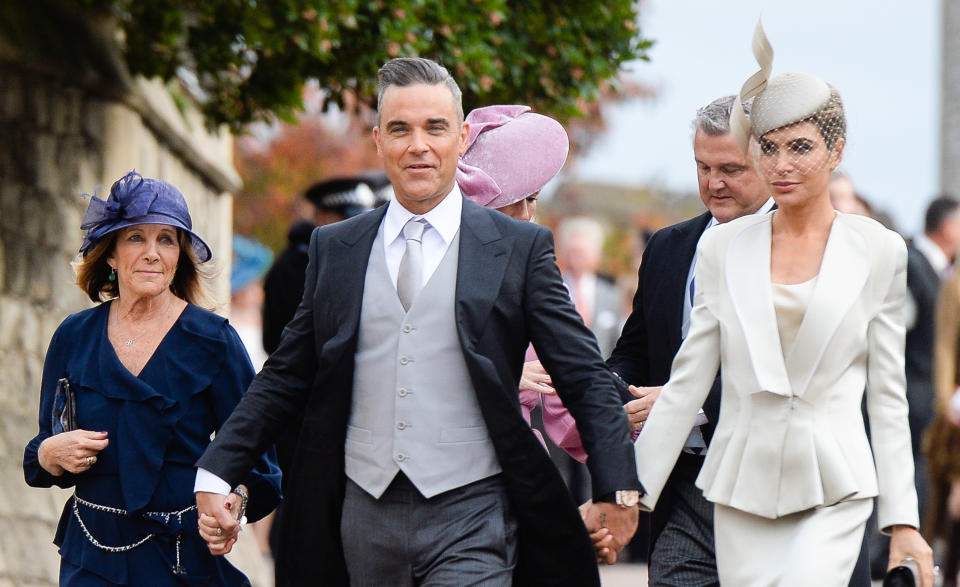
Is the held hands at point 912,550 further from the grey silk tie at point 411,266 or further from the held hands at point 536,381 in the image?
the grey silk tie at point 411,266

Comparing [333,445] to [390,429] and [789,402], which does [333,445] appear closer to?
[390,429]

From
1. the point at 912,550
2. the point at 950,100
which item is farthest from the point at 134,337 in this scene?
the point at 950,100

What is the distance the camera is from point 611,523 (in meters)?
4.43

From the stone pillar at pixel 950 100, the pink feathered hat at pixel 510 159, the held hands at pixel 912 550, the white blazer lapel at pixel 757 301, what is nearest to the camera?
the held hands at pixel 912 550

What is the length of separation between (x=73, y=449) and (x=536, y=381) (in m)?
1.45

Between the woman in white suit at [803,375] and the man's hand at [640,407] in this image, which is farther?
the man's hand at [640,407]

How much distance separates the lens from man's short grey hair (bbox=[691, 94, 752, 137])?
16.2 feet

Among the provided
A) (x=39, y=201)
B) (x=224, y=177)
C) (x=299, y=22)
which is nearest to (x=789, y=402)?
(x=299, y=22)

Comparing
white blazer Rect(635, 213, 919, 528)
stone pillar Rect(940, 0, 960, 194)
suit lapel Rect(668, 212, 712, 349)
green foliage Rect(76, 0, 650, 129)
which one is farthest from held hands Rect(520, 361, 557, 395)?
stone pillar Rect(940, 0, 960, 194)

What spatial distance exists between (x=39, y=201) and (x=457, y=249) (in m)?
4.90

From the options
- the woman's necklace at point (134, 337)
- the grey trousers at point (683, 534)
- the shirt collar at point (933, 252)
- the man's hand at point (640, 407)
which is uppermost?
the shirt collar at point (933, 252)

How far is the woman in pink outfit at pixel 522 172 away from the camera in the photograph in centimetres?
526

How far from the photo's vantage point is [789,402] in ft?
14.2

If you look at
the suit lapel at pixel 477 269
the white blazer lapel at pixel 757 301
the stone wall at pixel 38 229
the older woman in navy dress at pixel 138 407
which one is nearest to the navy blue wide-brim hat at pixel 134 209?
the older woman in navy dress at pixel 138 407
